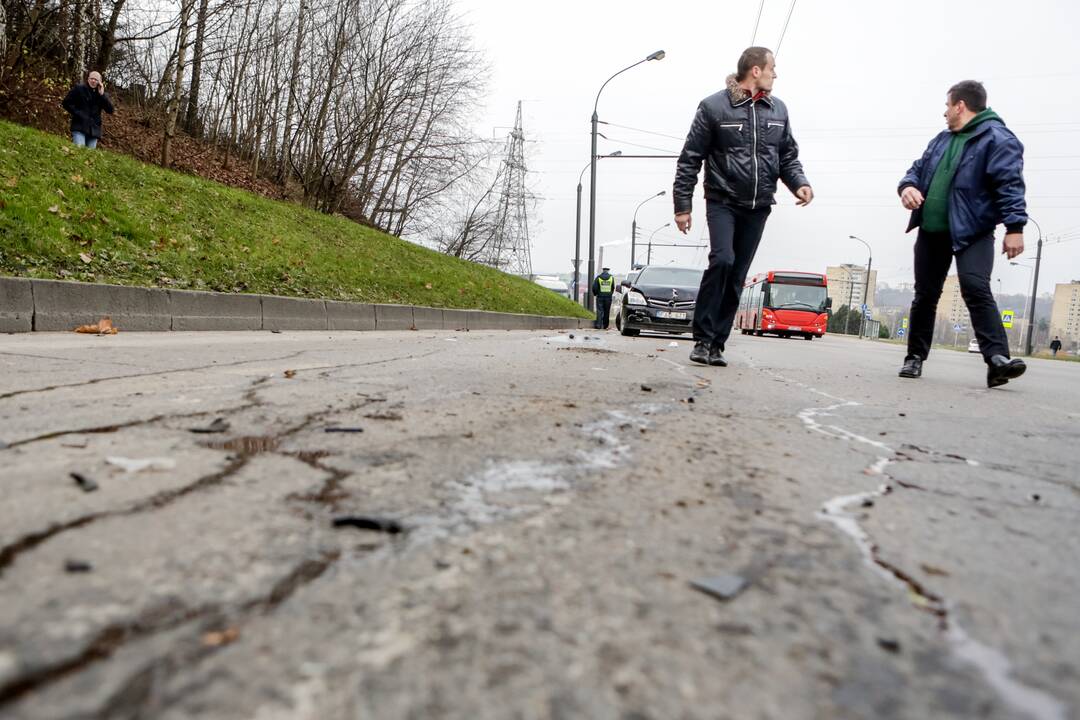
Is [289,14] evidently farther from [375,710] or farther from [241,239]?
[375,710]

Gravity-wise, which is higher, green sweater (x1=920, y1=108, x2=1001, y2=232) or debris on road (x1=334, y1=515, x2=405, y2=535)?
green sweater (x1=920, y1=108, x2=1001, y2=232)

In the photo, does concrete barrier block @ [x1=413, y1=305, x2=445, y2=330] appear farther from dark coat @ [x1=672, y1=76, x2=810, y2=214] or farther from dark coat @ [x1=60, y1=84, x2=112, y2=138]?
dark coat @ [x1=672, y1=76, x2=810, y2=214]

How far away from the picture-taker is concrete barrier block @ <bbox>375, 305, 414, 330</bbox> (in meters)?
11.8

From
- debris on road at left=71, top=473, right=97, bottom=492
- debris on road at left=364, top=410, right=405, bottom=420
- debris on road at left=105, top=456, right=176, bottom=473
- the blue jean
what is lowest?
debris on road at left=105, top=456, right=176, bottom=473

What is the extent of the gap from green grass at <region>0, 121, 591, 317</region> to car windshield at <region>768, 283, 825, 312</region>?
1542 centimetres

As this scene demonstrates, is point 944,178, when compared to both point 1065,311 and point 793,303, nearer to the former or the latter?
point 793,303

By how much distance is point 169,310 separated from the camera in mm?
7754

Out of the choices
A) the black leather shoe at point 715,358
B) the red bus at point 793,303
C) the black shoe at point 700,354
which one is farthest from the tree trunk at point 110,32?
the red bus at point 793,303

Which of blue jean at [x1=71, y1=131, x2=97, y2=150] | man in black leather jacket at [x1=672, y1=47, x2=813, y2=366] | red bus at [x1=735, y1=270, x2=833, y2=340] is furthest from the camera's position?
red bus at [x1=735, y1=270, x2=833, y2=340]

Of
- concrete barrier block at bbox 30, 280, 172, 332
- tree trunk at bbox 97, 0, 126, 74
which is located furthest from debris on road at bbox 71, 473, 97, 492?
tree trunk at bbox 97, 0, 126, 74

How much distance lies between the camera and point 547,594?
1081 millimetres

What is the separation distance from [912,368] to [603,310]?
17.5 metres

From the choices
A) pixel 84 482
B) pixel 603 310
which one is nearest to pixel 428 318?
pixel 603 310

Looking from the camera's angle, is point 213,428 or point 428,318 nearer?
point 213,428
